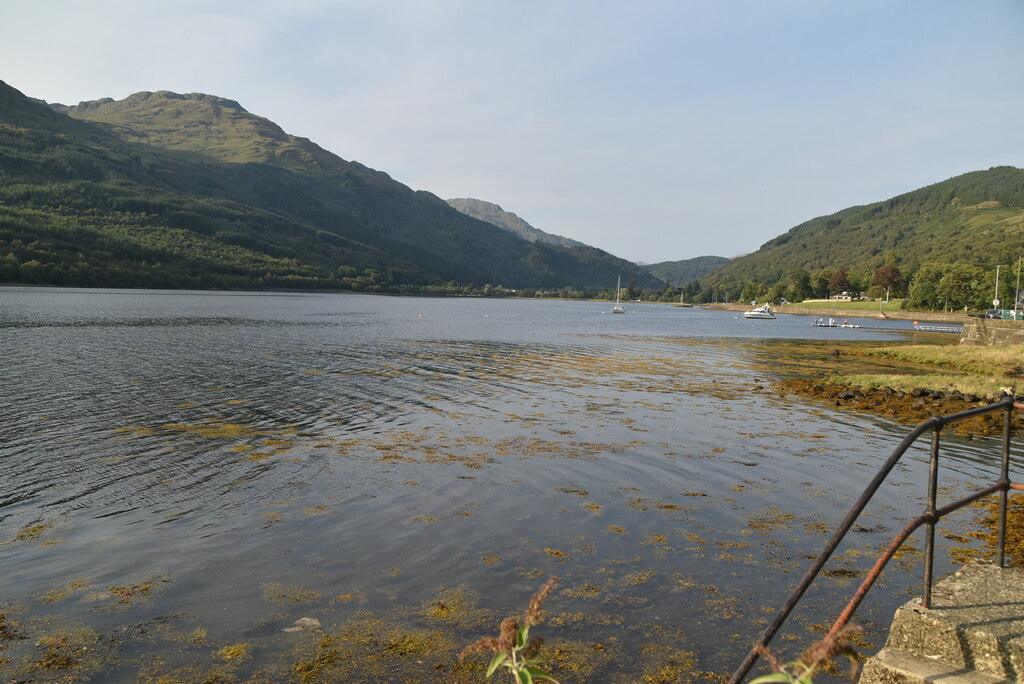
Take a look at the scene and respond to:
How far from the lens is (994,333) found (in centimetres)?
6284

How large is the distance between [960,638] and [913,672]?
0.62m

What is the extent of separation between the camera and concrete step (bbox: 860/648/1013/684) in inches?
196

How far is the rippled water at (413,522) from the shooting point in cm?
876

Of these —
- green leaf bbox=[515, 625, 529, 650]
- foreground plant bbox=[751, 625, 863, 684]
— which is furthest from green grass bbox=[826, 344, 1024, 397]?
green leaf bbox=[515, 625, 529, 650]

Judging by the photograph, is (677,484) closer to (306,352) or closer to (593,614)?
(593,614)

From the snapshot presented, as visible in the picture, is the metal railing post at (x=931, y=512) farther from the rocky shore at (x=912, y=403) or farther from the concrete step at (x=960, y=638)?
the rocky shore at (x=912, y=403)

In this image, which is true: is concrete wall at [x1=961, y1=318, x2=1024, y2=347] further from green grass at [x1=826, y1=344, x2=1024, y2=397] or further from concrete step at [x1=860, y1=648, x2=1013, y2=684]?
concrete step at [x1=860, y1=648, x2=1013, y2=684]

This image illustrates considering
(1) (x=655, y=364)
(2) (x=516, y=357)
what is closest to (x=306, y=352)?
(2) (x=516, y=357)

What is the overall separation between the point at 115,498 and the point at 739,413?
23353mm

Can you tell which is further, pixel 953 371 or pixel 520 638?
pixel 953 371

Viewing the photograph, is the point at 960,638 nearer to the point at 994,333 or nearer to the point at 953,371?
the point at 953,371

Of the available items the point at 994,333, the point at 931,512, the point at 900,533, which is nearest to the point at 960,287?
the point at 994,333

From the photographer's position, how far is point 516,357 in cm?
5166

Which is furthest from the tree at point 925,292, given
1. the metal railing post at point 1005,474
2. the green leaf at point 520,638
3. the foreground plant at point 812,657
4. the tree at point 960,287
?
the green leaf at point 520,638
